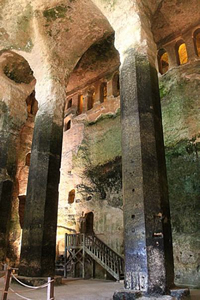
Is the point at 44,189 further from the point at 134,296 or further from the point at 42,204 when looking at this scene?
the point at 134,296

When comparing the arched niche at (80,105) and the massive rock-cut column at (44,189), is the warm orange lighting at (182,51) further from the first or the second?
the massive rock-cut column at (44,189)

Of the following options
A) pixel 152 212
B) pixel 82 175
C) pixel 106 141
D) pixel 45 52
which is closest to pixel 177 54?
pixel 106 141

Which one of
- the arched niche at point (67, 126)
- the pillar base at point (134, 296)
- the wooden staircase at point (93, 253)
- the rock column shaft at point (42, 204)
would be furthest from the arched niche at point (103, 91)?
the pillar base at point (134, 296)

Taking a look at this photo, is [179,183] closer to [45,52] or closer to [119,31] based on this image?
[119,31]

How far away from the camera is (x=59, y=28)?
10.9 metres

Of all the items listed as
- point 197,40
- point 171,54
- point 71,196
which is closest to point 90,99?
point 171,54

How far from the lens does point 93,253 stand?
39.0 feet

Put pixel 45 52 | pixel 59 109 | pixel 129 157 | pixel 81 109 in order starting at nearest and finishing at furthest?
pixel 129 157 < pixel 59 109 < pixel 45 52 < pixel 81 109

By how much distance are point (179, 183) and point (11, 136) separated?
7.65 metres

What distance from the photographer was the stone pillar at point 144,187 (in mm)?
4953

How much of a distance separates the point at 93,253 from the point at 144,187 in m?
7.53

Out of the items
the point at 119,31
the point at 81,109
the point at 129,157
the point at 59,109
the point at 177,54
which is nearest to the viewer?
the point at 129,157

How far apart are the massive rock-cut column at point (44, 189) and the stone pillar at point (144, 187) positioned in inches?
126

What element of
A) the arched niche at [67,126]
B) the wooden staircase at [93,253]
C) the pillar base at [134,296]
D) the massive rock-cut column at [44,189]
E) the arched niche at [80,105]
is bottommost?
the pillar base at [134,296]
